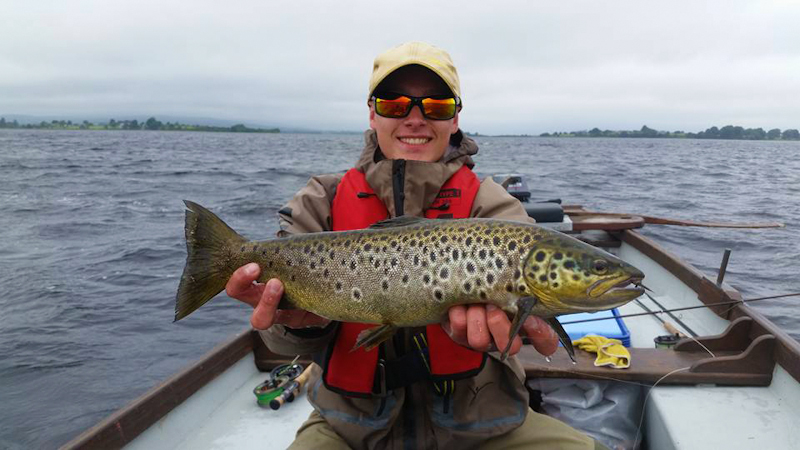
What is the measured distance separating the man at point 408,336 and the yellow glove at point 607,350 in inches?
65.4

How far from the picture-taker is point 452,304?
3172 mm

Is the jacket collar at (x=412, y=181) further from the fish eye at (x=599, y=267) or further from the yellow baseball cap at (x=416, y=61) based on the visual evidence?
the fish eye at (x=599, y=267)

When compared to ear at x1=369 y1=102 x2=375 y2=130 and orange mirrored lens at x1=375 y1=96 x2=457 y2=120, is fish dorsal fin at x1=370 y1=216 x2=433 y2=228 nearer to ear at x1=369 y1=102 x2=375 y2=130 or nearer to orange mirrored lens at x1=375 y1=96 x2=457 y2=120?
orange mirrored lens at x1=375 y1=96 x2=457 y2=120

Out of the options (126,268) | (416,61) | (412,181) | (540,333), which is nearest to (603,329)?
(540,333)

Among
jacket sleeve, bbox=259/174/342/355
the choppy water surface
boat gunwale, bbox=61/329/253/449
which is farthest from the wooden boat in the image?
the choppy water surface

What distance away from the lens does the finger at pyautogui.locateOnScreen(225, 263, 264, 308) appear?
3.47m

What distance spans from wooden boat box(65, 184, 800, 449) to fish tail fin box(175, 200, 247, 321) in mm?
1636

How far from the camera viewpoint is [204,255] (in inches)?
142

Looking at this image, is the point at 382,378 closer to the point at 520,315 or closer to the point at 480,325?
the point at 480,325

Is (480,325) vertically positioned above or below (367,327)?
above

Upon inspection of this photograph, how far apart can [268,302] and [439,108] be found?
187cm

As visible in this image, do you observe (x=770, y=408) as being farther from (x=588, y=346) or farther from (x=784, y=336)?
(x=588, y=346)

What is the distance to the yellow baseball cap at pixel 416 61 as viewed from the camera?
3844 mm

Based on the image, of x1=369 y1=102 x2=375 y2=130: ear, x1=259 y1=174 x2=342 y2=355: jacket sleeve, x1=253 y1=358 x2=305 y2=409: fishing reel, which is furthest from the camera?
x1=253 y1=358 x2=305 y2=409: fishing reel
